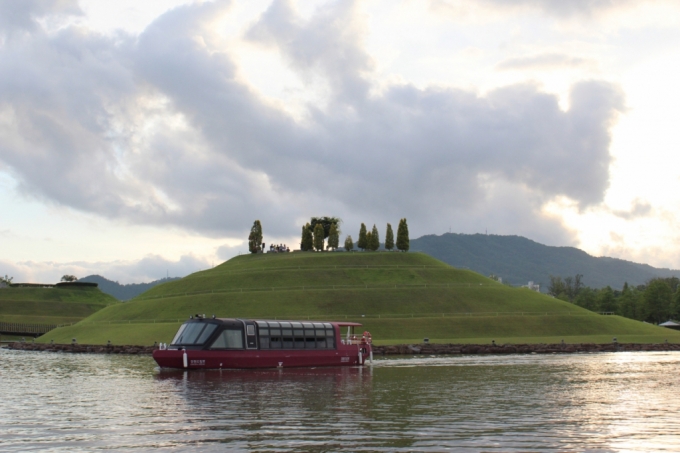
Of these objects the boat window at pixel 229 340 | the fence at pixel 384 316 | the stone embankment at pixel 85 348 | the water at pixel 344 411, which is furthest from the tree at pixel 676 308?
the boat window at pixel 229 340

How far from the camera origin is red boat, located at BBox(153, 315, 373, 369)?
181ft

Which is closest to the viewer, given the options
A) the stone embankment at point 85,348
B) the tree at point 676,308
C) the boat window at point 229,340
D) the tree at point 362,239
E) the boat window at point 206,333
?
the boat window at point 206,333

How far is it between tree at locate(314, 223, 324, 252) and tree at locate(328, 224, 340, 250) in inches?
98.0

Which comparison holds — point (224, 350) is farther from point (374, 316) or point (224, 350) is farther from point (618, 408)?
point (374, 316)

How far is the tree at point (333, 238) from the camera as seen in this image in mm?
171875

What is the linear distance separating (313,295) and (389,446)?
101 m

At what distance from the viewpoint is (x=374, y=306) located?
→ 120 m

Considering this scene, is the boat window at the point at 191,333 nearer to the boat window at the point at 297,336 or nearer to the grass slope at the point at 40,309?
the boat window at the point at 297,336

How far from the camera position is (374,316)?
11400cm

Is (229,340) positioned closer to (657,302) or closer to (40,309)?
(657,302)

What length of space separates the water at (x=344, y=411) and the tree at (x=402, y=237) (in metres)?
112

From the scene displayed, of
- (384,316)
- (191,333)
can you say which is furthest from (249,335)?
(384,316)

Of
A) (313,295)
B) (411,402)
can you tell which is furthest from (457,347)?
(411,402)

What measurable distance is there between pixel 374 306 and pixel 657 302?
276ft
